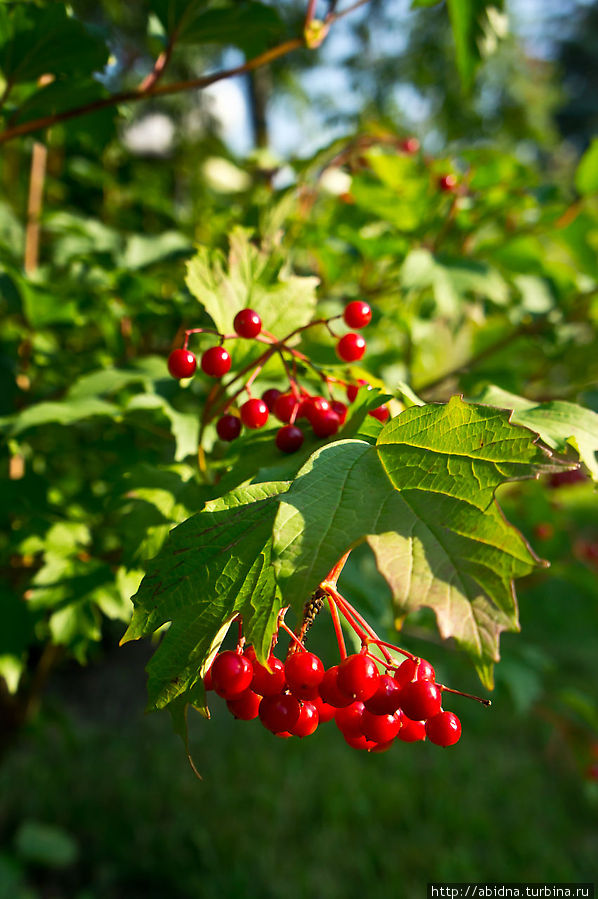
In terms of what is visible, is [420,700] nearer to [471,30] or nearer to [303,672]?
[303,672]

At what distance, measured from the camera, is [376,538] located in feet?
2.51

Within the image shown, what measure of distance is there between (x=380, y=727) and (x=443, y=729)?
0.32 feet

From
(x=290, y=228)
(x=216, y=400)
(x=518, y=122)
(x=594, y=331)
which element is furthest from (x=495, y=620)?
(x=518, y=122)

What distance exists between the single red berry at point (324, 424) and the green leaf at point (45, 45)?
89cm

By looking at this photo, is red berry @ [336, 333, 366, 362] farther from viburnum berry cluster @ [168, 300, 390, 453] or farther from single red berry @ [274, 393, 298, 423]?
single red berry @ [274, 393, 298, 423]

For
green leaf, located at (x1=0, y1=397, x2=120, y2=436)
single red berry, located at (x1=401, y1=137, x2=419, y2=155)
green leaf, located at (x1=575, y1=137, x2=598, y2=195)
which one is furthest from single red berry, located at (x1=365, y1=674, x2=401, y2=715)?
single red berry, located at (x1=401, y1=137, x2=419, y2=155)

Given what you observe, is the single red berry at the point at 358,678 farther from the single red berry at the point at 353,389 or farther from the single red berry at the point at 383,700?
the single red berry at the point at 353,389

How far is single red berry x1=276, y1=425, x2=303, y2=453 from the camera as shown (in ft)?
3.40

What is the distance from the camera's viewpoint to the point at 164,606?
2.67 ft

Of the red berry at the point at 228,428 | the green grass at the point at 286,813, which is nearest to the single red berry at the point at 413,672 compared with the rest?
the red berry at the point at 228,428

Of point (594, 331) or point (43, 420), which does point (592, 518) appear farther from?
point (43, 420)

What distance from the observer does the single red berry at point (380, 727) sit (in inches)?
34.7

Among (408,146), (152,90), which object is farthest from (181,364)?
(408,146)

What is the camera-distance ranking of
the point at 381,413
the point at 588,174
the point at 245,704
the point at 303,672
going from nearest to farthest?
the point at 303,672, the point at 245,704, the point at 381,413, the point at 588,174
